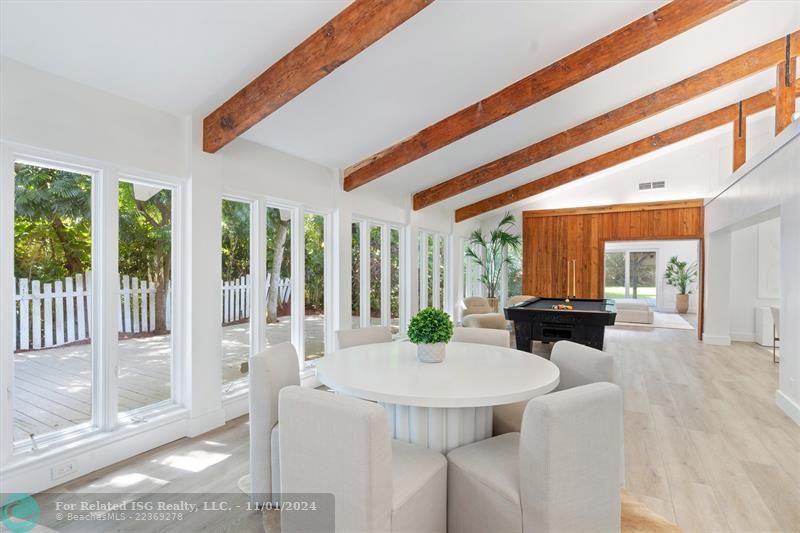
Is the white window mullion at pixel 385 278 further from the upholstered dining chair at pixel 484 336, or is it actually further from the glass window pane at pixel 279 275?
the upholstered dining chair at pixel 484 336

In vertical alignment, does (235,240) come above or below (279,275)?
above

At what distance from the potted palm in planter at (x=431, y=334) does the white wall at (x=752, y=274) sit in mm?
7816

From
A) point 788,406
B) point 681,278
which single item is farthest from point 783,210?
point 681,278

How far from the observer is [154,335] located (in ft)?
10.4

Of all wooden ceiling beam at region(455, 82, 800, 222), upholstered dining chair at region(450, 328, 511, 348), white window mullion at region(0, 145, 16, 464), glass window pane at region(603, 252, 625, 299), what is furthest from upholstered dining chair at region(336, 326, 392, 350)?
glass window pane at region(603, 252, 625, 299)

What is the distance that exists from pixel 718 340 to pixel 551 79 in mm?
6054

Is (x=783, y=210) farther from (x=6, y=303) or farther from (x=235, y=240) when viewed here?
(x=6, y=303)

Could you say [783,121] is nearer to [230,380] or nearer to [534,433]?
[534,433]

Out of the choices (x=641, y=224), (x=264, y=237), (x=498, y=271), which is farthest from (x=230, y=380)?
(x=641, y=224)

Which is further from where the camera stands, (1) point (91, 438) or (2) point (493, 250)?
(2) point (493, 250)

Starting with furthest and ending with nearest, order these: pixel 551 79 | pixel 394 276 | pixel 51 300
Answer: pixel 394 276, pixel 551 79, pixel 51 300

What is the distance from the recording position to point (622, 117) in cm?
548

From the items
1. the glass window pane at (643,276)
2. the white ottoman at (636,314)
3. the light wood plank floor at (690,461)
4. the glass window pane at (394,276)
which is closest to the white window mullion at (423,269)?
the glass window pane at (394,276)

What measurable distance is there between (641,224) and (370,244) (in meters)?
6.28
